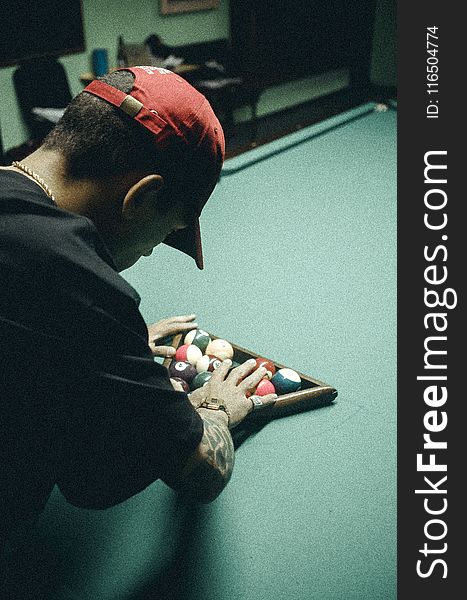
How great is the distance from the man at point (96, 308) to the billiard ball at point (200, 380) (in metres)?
0.41

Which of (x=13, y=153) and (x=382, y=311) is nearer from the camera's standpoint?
(x=382, y=311)

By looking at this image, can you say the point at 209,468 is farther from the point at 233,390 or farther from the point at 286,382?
the point at 286,382

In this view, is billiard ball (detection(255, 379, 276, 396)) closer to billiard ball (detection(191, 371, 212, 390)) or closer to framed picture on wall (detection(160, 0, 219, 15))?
billiard ball (detection(191, 371, 212, 390))

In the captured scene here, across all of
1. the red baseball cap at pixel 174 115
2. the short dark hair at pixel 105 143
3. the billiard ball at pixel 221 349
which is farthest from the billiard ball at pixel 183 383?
the short dark hair at pixel 105 143

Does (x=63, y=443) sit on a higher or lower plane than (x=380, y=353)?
higher

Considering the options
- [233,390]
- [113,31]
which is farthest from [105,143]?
[113,31]

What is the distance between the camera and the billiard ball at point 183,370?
1.68 m

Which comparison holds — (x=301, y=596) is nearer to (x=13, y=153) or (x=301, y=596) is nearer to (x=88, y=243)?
(x=88, y=243)

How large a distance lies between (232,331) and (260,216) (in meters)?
1.09

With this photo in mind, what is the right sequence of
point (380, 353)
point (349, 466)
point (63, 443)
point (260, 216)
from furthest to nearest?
point (260, 216), point (380, 353), point (349, 466), point (63, 443)

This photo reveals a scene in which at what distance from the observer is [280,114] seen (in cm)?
712

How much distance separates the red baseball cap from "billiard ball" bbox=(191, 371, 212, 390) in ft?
1.75

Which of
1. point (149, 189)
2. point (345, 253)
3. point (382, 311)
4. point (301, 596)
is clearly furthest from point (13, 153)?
point (301, 596)

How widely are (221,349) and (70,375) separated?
89 cm
